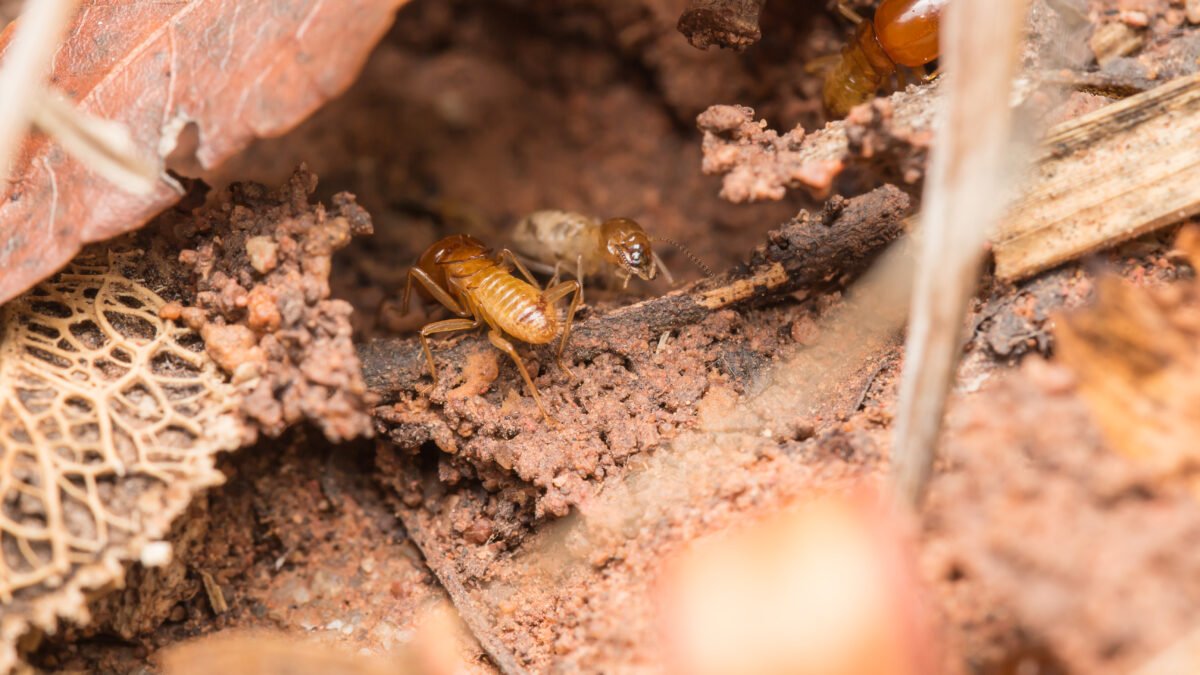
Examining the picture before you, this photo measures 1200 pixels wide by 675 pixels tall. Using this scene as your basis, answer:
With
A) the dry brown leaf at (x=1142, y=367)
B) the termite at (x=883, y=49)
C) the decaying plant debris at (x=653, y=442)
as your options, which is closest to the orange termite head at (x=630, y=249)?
the decaying plant debris at (x=653, y=442)

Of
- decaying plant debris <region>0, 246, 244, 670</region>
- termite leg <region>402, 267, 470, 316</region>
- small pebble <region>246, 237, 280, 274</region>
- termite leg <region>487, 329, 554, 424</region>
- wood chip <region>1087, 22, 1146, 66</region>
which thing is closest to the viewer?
decaying plant debris <region>0, 246, 244, 670</region>

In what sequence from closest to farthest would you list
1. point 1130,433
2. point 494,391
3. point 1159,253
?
point 1130,433 → point 1159,253 → point 494,391

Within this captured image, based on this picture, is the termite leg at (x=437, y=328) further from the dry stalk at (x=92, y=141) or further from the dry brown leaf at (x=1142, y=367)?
the dry brown leaf at (x=1142, y=367)

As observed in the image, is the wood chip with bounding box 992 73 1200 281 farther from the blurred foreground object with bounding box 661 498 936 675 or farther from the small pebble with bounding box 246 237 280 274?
the small pebble with bounding box 246 237 280 274

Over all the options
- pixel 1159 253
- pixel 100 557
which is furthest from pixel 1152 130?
pixel 100 557

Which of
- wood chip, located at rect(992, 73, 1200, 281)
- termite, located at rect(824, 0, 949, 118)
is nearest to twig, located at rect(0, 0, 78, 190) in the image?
wood chip, located at rect(992, 73, 1200, 281)

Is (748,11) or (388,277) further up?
(748,11)

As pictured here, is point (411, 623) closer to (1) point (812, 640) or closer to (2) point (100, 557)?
(2) point (100, 557)
